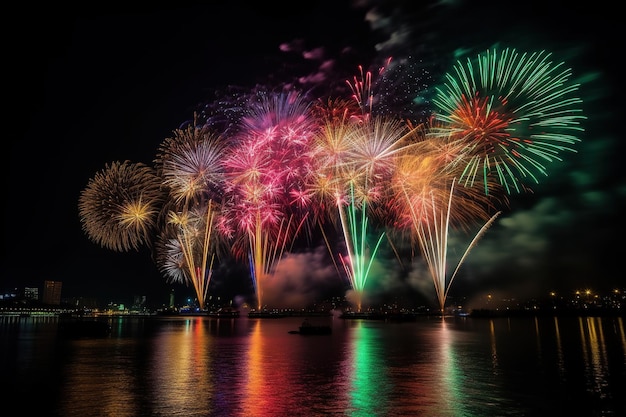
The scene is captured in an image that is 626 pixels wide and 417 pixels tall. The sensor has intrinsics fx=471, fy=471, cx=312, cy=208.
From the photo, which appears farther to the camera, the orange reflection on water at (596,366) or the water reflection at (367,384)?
the orange reflection on water at (596,366)

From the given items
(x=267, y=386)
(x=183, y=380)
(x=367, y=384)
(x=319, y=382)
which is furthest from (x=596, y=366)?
(x=183, y=380)

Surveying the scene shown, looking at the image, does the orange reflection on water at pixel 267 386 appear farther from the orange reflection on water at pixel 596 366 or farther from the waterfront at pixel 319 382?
the orange reflection on water at pixel 596 366

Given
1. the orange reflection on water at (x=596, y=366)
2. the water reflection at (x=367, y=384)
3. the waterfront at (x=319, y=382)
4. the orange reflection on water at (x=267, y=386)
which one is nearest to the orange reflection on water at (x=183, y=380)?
the waterfront at (x=319, y=382)

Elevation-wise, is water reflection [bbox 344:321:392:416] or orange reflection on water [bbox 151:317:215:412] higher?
orange reflection on water [bbox 151:317:215:412]

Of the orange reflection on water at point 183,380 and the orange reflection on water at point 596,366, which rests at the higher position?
the orange reflection on water at point 183,380

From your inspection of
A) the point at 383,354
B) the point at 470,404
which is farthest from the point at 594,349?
the point at 470,404

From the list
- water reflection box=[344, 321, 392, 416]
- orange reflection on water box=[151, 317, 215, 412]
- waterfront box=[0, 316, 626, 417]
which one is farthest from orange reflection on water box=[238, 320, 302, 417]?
water reflection box=[344, 321, 392, 416]

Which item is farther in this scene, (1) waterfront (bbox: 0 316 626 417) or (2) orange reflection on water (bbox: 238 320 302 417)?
(1) waterfront (bbox: 0 316 626 417)

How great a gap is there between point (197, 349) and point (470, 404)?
67.9 ft

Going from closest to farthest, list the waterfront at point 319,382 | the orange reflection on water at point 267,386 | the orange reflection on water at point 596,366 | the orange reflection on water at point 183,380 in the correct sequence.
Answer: the orange reflection on water at point 267,386 → the waterfront at point 319,382 → the orange reflection on water at point 183,380 → the orange reflection on water at point 596,366

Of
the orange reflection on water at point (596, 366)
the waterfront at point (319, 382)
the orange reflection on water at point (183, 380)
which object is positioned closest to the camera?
the waterfront at point (319, 382)

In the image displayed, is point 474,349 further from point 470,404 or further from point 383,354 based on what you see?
point 470,404

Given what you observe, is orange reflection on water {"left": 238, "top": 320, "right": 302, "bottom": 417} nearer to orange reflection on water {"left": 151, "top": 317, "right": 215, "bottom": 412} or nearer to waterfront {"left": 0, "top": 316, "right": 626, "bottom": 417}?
waterfront {"left": 0, "top": 316, "right": 626, "bottom": 417}

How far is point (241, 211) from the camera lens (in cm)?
4778
